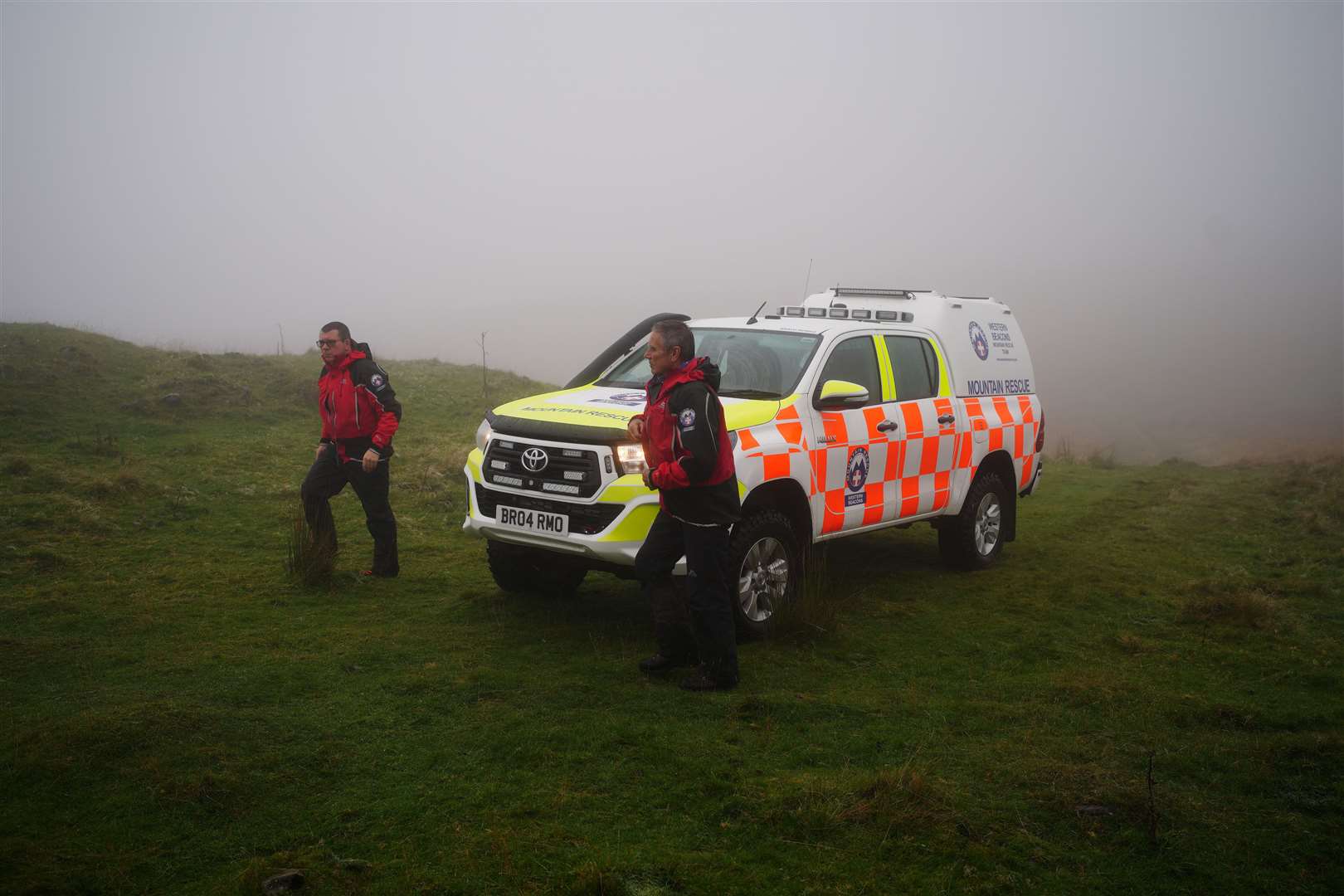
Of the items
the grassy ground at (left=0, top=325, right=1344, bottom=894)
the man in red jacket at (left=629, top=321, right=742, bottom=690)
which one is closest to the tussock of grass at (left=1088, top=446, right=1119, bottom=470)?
the grassy ground at (left=0, top=325, right=1344, bottom=894)

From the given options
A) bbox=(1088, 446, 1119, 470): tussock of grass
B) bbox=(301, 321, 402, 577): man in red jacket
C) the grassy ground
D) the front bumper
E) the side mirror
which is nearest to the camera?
the grassy ground

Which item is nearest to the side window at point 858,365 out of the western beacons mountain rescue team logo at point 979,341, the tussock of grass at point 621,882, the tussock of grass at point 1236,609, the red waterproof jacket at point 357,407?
the western beacons mountain rescue team logo at point 979,341

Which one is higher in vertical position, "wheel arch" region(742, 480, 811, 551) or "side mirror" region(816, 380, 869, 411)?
"side mirror" region(816, 380, 869, 411)

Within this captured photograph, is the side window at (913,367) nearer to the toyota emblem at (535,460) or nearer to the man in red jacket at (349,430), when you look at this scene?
the toyota emblem at (535,460)

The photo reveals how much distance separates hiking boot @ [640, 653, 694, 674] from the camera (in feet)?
18.4

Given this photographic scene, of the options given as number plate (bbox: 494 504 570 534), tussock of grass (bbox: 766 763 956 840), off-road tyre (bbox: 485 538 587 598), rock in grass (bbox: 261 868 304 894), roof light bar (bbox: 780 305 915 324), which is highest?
roof light bar (bbox: 780 305 915 324)

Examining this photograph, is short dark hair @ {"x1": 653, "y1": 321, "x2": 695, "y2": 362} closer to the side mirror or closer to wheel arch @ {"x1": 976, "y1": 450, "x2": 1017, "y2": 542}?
the side mirror

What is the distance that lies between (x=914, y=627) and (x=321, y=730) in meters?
3.76

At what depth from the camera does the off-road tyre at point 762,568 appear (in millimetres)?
6055

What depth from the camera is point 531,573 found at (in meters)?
7.10

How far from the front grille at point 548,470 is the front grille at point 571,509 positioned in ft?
0.19

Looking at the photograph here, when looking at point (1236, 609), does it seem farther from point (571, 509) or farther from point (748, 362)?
point (571, 509)

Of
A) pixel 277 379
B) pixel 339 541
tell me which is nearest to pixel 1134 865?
pixel 339 541

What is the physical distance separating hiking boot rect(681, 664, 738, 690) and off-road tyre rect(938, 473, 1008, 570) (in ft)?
11.5
